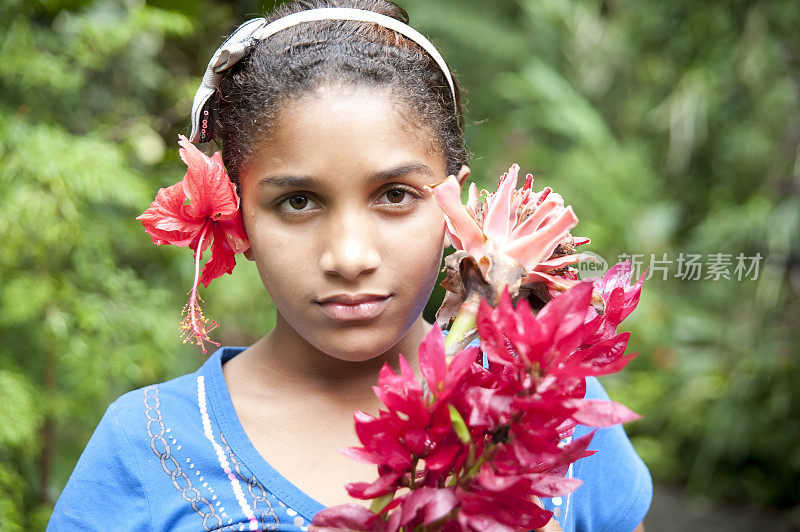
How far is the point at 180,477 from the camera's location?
153 centimetres

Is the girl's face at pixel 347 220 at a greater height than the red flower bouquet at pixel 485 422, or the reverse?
the girl's face at pixel 347 220

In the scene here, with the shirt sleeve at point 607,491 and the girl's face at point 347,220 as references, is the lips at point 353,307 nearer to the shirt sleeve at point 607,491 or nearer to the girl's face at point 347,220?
the girl's face at point 347,220

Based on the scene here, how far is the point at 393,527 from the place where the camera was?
3.25 feet

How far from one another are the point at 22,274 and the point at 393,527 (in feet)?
6.72

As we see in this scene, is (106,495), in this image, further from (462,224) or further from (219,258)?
(462,224)

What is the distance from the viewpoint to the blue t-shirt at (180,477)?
4.87 ft

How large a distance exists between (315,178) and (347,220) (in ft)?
0.31

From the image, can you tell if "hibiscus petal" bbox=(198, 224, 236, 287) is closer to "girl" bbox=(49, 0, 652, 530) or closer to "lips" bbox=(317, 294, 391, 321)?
"girl" bbox=(49, 0, 652, 530)

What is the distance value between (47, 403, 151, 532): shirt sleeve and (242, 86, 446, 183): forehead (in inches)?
24.2

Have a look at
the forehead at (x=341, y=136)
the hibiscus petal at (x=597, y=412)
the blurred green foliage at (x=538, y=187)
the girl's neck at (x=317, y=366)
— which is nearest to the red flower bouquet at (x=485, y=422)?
the hibiscus petal at (x=597, y=412)

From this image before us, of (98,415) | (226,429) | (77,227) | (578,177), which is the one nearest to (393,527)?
(226,429)

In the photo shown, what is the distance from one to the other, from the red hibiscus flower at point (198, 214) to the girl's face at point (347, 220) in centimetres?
8

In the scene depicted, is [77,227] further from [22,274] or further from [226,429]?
[226,429]

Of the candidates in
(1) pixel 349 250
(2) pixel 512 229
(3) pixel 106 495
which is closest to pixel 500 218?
(2) pixel 512 229
